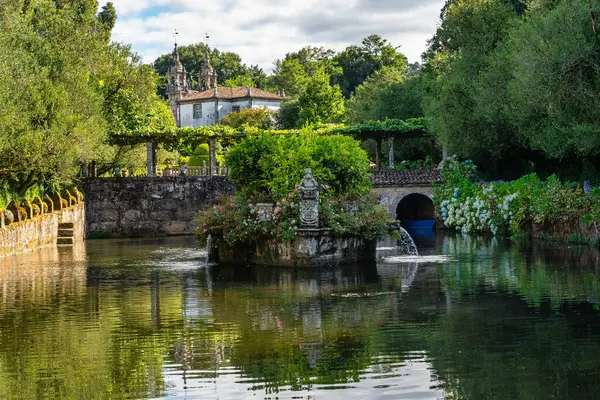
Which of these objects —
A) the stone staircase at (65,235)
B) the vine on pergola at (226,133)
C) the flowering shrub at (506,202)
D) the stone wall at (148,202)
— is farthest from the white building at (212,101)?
the stone staircase at (65,235)

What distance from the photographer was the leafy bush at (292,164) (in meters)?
25.7

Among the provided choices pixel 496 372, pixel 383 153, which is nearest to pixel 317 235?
pixel 496 372

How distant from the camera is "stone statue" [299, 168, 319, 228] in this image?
80.1 feet

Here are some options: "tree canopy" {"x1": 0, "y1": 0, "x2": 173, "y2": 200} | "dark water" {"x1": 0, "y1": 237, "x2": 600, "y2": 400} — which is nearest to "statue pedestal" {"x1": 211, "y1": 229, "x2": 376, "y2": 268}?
"dark water" {"x1": 0, "y1": 237, "x2": 600, "y2": 400}

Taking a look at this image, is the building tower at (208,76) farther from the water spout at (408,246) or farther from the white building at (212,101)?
the water spout at (408,246)

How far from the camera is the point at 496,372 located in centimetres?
1092

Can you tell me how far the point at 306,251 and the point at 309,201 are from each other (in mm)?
1254

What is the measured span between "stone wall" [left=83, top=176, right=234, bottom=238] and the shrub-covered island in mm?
23206

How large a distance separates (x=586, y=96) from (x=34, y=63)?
69.5ft

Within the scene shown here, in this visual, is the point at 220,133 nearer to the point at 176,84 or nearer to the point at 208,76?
the point at 208,76

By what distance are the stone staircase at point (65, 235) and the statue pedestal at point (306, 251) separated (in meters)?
14.8

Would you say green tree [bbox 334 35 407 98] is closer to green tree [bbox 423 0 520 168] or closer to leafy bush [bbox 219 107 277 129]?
leafy bush [bbox 219 107 277 129]

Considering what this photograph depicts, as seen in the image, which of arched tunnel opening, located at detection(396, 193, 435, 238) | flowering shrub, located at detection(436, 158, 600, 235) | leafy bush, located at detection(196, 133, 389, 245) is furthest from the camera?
arched tunnel opening, located at detection(396, 193, 435, 238)

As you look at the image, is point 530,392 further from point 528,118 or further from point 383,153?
point 383,153
